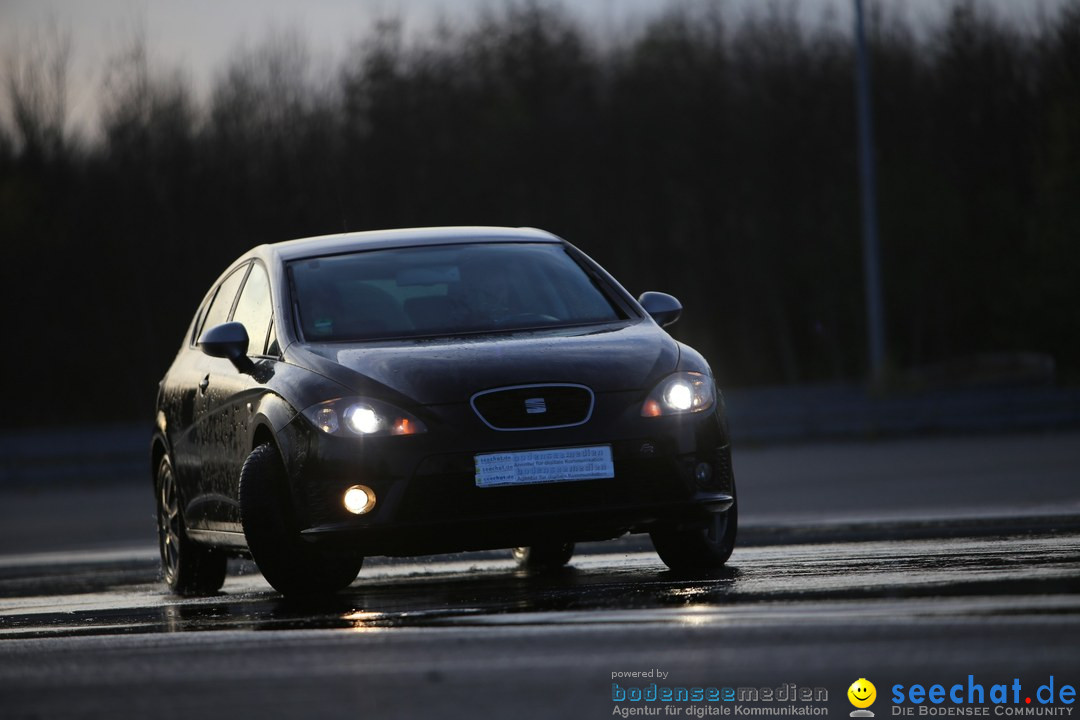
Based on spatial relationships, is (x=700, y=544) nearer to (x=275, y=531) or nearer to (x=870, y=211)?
(x=275, y=531)

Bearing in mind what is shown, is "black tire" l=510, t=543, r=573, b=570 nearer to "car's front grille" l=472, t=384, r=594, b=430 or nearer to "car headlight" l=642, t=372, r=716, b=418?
"car headlight" l=642, t=372, r=716, b=418

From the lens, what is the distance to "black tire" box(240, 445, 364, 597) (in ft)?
26.7

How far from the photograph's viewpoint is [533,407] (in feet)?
25.6

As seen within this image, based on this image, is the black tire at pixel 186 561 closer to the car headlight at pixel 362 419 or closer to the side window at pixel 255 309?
the side window at pixel 255 309

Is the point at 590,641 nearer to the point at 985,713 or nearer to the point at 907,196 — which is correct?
the point at 985,713

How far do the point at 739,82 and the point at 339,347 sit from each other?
1554 inches

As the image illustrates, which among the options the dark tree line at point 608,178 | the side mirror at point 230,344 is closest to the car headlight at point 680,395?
the side mirror at point 230,344

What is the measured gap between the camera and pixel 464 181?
152 ft

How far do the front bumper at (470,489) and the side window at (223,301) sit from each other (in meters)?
2.34

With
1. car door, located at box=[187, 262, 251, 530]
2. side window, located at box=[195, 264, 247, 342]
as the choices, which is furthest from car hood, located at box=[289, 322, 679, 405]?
side window, located at box=[195, 264, 247, 342]

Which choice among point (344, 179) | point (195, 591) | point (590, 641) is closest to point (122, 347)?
point (344, 179)

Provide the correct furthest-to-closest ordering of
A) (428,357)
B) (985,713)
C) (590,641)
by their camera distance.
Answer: (428,357), (590,641), (985,713)

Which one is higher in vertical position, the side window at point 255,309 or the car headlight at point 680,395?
the side window at point 255,309

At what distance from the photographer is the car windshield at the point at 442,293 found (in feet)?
28.9
